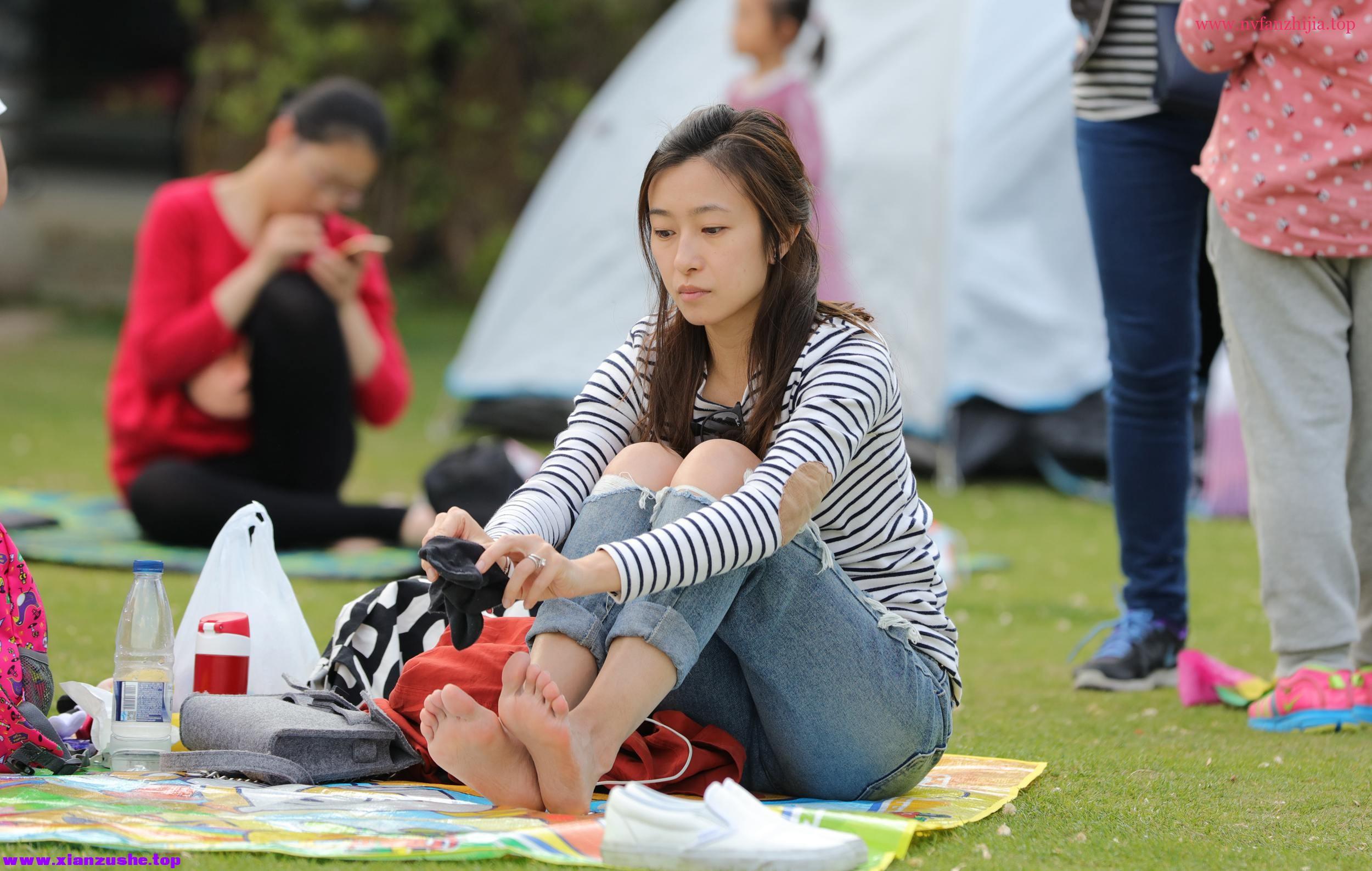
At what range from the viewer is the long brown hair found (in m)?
2.02

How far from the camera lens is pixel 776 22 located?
204 inches

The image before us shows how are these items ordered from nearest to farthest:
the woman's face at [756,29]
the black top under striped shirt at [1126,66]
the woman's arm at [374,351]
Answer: the black top under striped shirt at [1126,66], the woman's arm at [374,351], the woman's face at [756,29]

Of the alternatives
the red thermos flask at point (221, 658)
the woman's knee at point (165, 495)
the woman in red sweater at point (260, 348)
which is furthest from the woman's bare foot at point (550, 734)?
the woman's knee at point (165, 495)

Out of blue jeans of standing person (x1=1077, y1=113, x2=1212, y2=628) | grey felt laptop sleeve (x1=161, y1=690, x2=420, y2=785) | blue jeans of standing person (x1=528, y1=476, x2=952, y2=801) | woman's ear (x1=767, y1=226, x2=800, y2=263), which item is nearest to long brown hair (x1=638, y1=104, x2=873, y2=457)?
woman's ear (x1=767, y1=226, x2=800, y2=263)

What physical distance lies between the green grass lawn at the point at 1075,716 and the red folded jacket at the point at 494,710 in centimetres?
32

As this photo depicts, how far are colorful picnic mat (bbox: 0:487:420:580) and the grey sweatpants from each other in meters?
1.94

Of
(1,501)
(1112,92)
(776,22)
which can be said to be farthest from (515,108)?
(1112,92)

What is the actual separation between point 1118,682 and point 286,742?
4.93 feet

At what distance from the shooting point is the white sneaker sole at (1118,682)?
281 centimetres

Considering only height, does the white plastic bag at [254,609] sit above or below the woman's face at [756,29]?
below

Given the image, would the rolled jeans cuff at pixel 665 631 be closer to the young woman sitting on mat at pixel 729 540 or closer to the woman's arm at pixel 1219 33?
the young woman sitting on mat at pixel 729 540

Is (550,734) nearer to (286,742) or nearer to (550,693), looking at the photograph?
(550,693)

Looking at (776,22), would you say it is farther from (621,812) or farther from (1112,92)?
(621,812)

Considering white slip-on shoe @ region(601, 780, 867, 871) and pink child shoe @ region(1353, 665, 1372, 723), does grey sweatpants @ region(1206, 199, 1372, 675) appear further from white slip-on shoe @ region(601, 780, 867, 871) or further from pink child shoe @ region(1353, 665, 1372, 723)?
white slip-on shoe @ region(601, 780, 867, 871)
